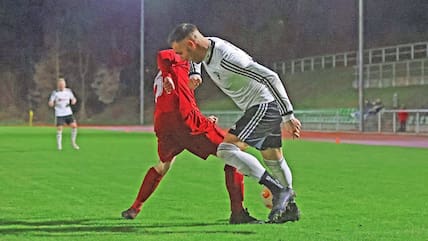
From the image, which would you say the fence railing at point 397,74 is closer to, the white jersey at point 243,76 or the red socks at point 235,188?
the red socks at point 235,188

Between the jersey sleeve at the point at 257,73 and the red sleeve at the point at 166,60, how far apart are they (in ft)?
3.06

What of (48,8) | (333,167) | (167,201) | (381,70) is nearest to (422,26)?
(381,70)

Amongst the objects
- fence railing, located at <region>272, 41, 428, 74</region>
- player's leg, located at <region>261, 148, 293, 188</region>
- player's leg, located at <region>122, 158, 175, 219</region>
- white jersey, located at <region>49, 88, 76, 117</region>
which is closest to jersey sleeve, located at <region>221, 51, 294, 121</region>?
player's leg, located at <region>261, 148, 293, 188</region>

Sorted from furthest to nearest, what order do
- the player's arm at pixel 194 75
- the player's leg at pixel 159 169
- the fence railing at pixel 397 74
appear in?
the fence railing at pixel 397 74 → the player's leg at pixel 159 169 → the player's arm at pixel 194 75

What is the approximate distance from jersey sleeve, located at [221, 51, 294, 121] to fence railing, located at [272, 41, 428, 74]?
4224 centimetres

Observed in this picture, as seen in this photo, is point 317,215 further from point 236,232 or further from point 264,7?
point 264,7

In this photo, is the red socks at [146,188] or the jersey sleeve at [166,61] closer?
the jersey sleeve at [166,61]

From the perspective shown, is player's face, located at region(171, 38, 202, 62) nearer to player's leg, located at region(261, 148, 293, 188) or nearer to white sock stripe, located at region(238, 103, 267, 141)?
white sock stripe, located at region(238, 103, 267, 141)

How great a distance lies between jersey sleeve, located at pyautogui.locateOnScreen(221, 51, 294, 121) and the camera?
270 inches

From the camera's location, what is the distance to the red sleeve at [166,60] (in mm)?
7668

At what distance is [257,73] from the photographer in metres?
6.89

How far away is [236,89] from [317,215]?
5.44 ft

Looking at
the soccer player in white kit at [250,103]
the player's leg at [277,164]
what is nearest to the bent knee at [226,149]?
the soccer player in white kit at [250,103]

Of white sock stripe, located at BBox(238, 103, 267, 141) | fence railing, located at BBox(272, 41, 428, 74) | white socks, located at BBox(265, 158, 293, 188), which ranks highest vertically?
fence railing, located at BBox(272, 41, 428, 74)
